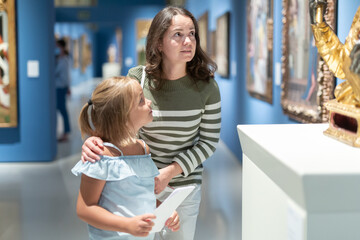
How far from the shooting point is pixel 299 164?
1219mm

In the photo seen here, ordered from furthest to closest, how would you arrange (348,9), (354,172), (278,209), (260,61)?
(260,61), (348,9), (278,209), (354,172)

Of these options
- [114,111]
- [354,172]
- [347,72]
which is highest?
[347,72]

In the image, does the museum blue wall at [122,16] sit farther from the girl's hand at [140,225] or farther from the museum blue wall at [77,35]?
the girl's hand at [140,225]

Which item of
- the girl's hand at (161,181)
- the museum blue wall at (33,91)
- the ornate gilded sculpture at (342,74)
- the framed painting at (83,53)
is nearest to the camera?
the ornate gilded sculpture at (342,74)

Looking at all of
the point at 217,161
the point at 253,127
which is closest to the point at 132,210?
the point at 253,127

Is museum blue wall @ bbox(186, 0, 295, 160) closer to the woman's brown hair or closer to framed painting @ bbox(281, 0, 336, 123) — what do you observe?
framed painting @ bbox(281, 0, 336, 123)

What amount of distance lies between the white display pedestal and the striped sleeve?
559 millimetres

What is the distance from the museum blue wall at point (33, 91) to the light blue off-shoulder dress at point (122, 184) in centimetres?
619

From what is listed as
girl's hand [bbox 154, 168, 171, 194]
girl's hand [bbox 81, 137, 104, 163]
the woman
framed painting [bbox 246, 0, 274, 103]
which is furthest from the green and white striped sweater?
framed painting [bbox 246, 0, 274, 103]

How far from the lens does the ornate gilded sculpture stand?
157cm

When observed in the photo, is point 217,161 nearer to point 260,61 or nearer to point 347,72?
point 260,61

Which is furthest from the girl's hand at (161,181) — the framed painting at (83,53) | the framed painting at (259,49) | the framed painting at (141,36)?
the framed painting at (83,53)

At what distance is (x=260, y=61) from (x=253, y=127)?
15.1 feet

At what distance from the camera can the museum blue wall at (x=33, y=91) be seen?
753 centimetres
